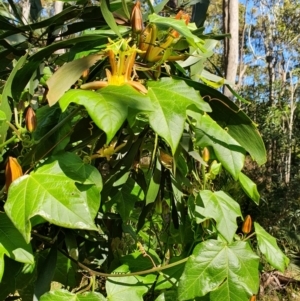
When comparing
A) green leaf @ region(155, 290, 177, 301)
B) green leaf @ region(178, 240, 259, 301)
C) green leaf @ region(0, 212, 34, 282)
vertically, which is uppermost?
green leaf @ region(0, 212, 34, 282)

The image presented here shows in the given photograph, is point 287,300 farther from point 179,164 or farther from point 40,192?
point 40,192

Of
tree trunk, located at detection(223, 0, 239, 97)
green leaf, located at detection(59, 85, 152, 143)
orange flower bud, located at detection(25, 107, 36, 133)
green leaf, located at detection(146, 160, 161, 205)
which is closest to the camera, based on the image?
green leaf, located at detection(59, 85, 152, 143)

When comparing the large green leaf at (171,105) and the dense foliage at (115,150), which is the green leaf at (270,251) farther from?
the large green leaf at (171,105)

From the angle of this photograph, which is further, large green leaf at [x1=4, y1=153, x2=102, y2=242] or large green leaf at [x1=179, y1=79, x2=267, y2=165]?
large green leaf at [x1=179, y1=79, x2=267, y2=165]

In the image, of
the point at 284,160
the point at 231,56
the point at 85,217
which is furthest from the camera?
the point at 284,160

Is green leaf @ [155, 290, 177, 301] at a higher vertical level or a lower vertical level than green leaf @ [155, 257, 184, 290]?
lower

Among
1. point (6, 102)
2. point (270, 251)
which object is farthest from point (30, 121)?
point (270, 251)

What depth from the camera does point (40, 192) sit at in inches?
17.0

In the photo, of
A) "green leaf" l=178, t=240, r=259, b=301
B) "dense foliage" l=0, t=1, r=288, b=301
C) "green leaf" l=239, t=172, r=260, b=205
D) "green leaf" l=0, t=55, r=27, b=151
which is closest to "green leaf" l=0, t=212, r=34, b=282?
"dense foliage" l=0, t=1, r=288, b=301

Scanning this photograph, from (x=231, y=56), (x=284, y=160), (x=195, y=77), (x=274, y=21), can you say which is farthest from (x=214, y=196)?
(x=274, y=21)

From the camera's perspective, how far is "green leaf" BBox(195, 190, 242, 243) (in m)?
0.60

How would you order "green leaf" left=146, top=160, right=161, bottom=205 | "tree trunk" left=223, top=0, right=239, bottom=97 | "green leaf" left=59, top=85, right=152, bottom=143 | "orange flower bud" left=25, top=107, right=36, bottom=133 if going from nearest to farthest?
"green leaf" left=59, top=85, right=152, bottom=143 < "orange flower bud" left=25, top=107, right=36, bottom=133 < "green leaf" left=146, top=160, right=161, bottom=205 < "tree trunk" left=223, top=0, right=239, bottom=97

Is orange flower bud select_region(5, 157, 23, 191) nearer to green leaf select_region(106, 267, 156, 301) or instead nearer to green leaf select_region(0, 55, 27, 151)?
green leaf select_region(0, 55, 27, 151)

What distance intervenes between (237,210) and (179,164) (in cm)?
11
